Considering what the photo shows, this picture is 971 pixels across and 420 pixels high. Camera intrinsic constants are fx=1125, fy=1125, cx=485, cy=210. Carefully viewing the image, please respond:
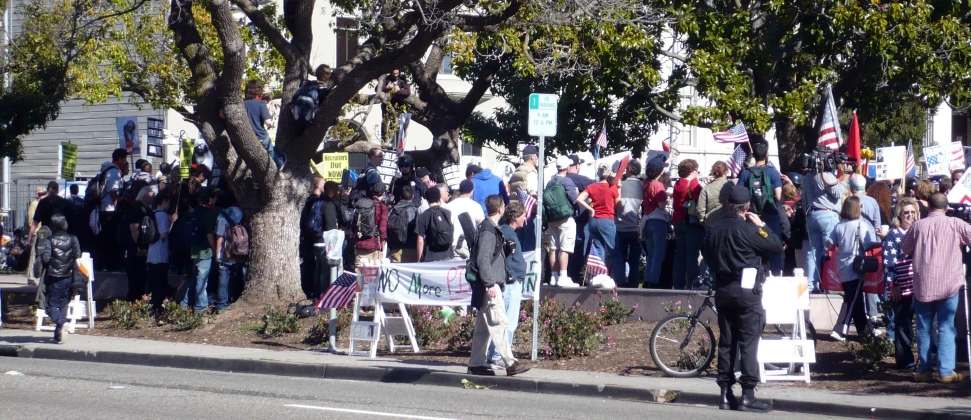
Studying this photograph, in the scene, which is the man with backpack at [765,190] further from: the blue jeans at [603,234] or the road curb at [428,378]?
the road curb at [428,378]

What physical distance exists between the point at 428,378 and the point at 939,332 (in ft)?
16.6

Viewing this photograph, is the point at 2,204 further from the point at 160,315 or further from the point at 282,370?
the point at 282,370

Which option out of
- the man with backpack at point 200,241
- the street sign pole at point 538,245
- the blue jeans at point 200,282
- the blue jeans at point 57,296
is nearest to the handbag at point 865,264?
the street sign pole at point 538,245

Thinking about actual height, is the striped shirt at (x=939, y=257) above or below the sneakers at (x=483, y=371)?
above

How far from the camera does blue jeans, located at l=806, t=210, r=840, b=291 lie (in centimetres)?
1322

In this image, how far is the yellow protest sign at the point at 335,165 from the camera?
1841 cm

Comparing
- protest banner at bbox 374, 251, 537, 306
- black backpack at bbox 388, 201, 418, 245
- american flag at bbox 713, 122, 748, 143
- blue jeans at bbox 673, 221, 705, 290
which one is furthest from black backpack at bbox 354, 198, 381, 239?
american flag at bbox 713, 122, 748, 143

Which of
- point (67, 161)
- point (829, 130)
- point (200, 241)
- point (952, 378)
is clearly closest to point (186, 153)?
point (67, 161)

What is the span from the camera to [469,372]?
38.3 feet

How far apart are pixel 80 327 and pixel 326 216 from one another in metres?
4.24

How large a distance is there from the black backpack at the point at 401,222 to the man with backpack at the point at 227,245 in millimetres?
2408

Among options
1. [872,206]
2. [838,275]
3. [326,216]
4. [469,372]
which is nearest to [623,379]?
[469,372]

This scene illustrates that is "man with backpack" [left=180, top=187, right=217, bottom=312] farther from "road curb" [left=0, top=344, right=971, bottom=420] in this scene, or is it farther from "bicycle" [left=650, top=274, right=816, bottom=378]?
"bicycle" [left=650, top=274, right=816, bottom=378]

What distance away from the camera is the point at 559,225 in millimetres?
14469
